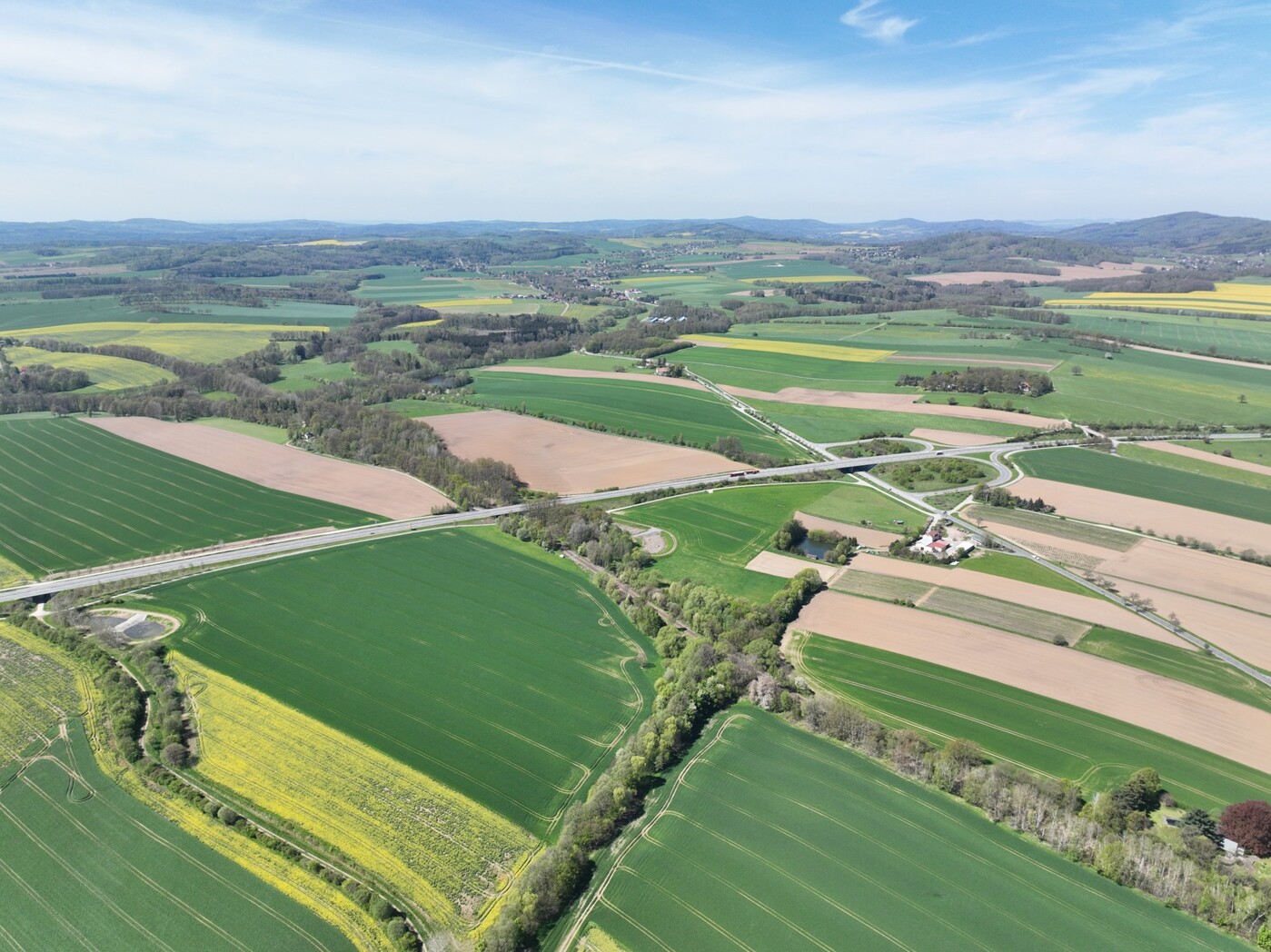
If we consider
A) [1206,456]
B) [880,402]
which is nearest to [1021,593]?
[1206,456]

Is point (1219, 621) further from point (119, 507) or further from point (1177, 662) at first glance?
point (119, 507)

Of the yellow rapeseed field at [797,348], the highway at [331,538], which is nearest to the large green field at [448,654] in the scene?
the highway at [331,538]

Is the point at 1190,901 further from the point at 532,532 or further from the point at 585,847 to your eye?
the point at 532,532

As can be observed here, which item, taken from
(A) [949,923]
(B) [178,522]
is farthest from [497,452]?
(A) [949,923]

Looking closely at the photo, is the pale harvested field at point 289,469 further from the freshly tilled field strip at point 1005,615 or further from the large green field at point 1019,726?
the freshly tilled field strip at point 1005,615

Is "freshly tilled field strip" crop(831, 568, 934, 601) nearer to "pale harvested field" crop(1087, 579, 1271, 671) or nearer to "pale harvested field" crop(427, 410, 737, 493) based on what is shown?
"pale harvested field" crop(1087, 579, 1271, 671)
